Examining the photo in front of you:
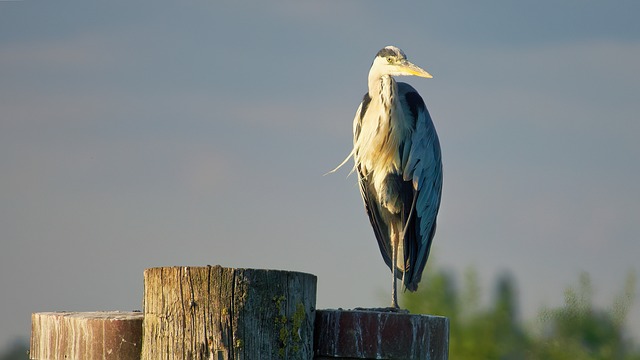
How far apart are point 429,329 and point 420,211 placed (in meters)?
2.72

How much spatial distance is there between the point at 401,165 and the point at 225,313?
3.45 m

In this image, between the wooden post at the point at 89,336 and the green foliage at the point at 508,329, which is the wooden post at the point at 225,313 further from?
the green foliage at the point at 508,329

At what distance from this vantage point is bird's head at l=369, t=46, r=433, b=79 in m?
6.90

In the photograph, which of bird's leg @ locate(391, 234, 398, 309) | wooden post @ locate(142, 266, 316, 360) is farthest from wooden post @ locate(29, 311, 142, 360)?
bird's leg @ locate(391, 234, 398, 309)

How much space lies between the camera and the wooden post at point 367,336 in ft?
13.4

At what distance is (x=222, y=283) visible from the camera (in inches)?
147

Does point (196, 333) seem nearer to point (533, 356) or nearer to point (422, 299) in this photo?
point (533, 356)

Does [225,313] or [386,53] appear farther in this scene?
[386,53]

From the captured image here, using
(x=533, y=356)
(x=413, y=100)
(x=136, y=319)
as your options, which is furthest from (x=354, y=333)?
(x=533, y=356)

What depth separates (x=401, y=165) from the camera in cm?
696

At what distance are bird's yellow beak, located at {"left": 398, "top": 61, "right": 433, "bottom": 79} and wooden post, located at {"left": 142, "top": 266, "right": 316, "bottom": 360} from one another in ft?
10.9

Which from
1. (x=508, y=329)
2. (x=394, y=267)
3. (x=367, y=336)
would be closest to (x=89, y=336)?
(x=367, y=336)

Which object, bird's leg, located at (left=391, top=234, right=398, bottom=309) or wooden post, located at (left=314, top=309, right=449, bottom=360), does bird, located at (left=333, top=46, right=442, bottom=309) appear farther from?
wooden post, located at (left=314, top=309, right=449, bottom=360)

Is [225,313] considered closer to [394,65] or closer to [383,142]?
[383,142]
